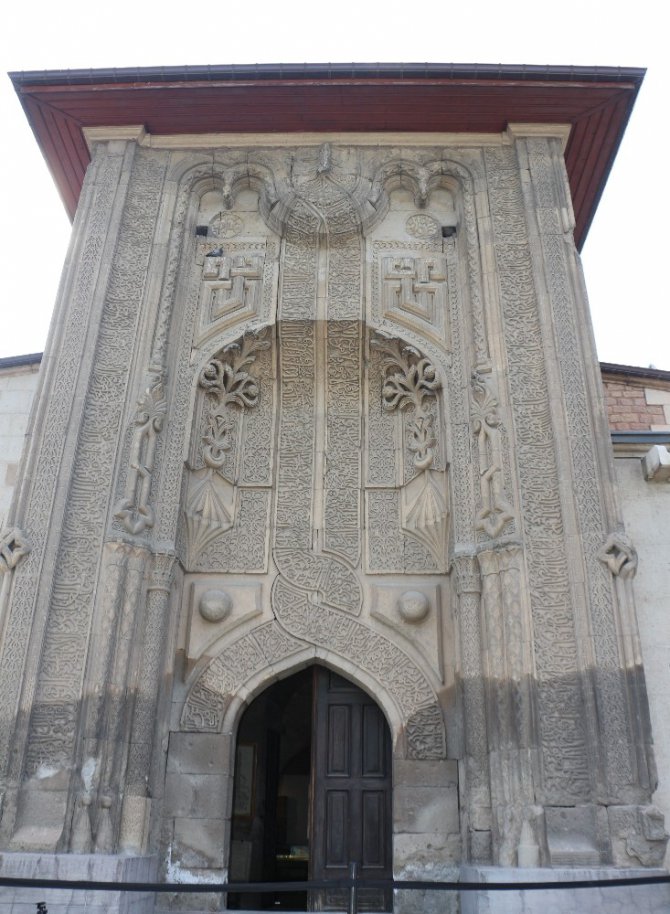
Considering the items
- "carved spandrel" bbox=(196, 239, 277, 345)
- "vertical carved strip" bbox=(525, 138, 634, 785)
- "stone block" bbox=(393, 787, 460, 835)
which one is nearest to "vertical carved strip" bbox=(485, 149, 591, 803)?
"vertical carved strip" bbox=(525, 138, 634, 785)

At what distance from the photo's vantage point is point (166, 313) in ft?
24.3

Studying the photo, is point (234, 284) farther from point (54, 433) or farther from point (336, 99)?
point (54, 433)

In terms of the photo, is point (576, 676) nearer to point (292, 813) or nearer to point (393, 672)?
point (393, 672)

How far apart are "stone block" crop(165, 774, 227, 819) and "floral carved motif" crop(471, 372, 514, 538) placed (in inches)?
111

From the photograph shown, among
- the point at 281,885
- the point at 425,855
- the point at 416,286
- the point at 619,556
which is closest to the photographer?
the point at 281,885

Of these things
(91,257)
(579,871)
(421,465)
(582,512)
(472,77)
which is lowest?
(579,871)

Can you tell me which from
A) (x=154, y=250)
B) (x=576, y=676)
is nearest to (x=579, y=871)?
(x=576, y=676)

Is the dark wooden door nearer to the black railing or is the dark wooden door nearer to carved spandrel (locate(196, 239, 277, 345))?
the black railing

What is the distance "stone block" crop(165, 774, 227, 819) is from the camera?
6211 mm

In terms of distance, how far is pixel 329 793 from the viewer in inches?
259

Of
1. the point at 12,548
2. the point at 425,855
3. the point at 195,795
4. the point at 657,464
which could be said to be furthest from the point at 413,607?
the point at 12,548

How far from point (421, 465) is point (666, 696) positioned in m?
2.65

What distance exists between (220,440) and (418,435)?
1787 mm

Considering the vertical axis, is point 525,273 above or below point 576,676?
above
